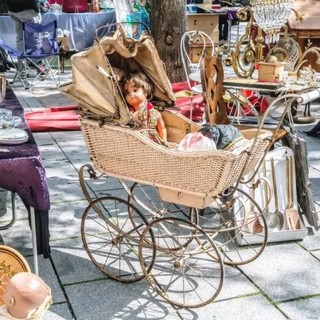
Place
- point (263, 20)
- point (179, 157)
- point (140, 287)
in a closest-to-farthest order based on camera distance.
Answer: point (179, 157), point (140, 287), point (263, 20)

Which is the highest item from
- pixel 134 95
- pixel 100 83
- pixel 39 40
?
pixel 100 83

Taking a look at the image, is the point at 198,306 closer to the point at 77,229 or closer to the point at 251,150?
A: the point at 251,150

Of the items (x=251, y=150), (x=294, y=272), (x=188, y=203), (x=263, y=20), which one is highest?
(x=263, y=20)

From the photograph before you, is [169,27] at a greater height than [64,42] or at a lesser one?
greater

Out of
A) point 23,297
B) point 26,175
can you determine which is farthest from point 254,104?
point 23,297

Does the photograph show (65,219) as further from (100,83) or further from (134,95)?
(100,83)

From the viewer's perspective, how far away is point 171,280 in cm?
362

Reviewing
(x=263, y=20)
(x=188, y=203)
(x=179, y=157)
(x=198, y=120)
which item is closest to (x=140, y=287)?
(x=188, y=203)

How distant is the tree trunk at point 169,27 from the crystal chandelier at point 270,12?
349cm

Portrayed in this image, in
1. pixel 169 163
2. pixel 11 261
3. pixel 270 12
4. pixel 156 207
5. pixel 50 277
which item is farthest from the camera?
pixel 270 12

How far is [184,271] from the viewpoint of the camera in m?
3.71

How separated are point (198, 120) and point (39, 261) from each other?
3813mm

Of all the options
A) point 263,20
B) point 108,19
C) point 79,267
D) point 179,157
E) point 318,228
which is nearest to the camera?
point 179,157

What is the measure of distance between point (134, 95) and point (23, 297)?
6.15 feet
